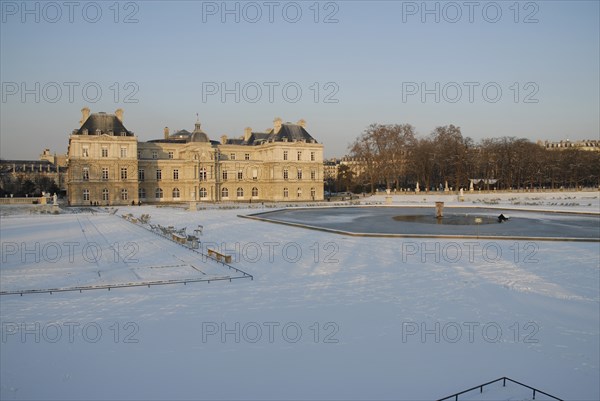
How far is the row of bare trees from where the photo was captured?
228 feet

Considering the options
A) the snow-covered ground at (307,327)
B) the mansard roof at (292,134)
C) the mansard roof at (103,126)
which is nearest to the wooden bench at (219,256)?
the snow-covered ground at (307,327)

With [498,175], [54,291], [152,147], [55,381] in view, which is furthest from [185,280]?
[498,175]

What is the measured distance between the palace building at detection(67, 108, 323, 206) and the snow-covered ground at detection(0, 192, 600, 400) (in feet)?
124

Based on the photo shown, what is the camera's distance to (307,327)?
912 cm

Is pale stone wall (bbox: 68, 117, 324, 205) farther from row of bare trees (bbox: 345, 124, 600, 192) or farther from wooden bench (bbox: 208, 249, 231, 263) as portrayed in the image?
wooden bench (bbox: 208, 249, 231, 263)

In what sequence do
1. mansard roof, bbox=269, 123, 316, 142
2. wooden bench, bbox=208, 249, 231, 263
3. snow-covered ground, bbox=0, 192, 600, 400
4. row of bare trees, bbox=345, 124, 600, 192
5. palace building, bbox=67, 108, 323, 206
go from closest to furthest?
snow-covered ground, bbox=0, 192, 600, 400 → wooden bench, bbox=208, 249, 231, 263 → palace building, bbox=67, 108, 323, 206 → mansard roof, bbox=269, 123, 316, 142 → row of bare trees, bbox=345, 124, 600, 192

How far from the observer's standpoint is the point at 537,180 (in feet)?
252

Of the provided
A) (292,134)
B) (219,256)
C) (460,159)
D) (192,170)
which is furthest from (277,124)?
(219,256)

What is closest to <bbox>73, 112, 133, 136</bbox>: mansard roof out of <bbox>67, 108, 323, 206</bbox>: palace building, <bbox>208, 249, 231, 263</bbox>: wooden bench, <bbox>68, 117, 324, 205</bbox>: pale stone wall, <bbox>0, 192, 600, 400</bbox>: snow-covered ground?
<bbox>67, 108, 323, 206</bbox>: palace building

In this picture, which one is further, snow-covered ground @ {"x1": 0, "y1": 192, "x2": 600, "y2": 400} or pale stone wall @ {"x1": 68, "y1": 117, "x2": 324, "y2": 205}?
pale stone wall @ {"x1": 68, "y1": 117, "x2": 324, "y2": 205}

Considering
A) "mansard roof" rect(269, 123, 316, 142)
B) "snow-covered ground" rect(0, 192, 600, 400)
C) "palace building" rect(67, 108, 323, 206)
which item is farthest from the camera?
"mansard roof" rect(269, 123, 316, 142)

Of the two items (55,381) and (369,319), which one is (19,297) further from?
(369,319)

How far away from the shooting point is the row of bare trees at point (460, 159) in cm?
6938

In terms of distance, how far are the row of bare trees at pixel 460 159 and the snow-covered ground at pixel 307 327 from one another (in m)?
53.9
